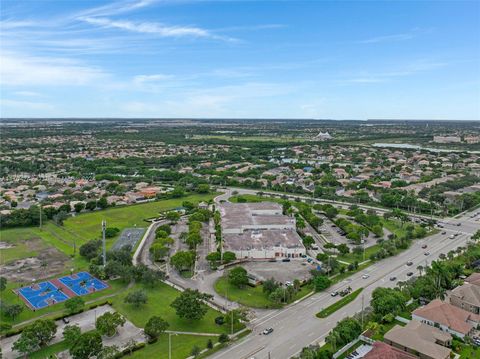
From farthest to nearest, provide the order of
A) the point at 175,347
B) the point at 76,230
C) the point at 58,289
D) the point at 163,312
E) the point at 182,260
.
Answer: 1. the point at 76,230
2. the point at 182,260
3. the point at 58,289
4. the point at 163,312
5. the point at 175,347

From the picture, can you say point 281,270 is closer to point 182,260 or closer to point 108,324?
point 182,260

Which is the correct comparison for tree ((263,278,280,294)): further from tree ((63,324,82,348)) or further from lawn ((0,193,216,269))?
lawn ((0,193,216,269))

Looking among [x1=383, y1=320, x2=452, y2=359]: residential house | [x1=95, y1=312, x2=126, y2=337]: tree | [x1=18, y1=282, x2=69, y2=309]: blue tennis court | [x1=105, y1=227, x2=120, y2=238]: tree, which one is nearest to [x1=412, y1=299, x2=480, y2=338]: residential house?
[x1=383, y1=320, x2=452, y2=359]: residential house

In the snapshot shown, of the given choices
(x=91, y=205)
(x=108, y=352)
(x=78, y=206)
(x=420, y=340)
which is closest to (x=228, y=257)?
(x=108, y=352)

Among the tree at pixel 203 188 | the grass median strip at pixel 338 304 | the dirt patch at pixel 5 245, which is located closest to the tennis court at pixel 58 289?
the dirt patch at pixel 5 245

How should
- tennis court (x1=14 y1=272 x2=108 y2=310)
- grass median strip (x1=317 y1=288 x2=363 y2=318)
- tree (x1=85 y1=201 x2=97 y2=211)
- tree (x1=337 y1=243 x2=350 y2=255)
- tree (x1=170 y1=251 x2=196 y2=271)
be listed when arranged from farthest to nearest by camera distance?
1. tree (x1=85 y1=201 x2=97 y2=211)
2. tree (x1=337 y1=243 x2=350 y2=255)
3. tree (x1=170 y1=251 x2=196 y2=271)
4. tennis court (x1=14 y1=272 x2=108 y2=310)
5. grass median strip (x1=317 y1=288 x2=363 y2=318)

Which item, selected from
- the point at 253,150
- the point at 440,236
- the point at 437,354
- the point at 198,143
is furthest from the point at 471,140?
the point at 437,354
